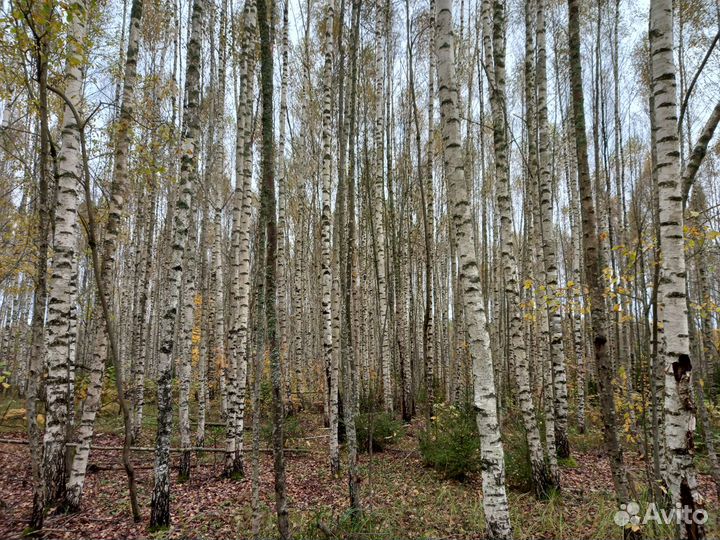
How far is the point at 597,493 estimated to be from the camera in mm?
5660

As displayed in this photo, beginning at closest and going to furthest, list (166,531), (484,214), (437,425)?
(166,531) → (437,425) → (484,214)

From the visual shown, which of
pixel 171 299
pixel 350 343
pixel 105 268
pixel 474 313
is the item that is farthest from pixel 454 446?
pixel 105 268

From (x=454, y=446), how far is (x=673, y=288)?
192 inches

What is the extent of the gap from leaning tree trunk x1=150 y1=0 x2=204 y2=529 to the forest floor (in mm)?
410

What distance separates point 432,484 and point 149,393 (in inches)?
531

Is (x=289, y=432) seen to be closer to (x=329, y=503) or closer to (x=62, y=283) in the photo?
(x=329, y=503)

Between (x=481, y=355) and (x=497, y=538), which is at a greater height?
(x=481, y=355)

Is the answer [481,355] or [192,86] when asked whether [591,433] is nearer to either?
[481,355]

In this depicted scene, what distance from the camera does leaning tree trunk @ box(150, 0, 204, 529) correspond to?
4562 mm

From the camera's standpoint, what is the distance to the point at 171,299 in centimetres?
482

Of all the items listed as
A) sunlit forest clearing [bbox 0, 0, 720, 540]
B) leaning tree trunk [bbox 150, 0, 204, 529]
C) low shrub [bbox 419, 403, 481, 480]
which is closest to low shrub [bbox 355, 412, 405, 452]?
sunlit forest clearing [bbox 0, 0, 720, 540]

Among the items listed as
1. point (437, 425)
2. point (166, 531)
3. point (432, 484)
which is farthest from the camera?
point (437, 425)

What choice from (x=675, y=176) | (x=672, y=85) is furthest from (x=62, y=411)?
(x=672, y=85)

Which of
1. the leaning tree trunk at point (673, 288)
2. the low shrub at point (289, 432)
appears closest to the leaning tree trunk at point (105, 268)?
the low shrub at point (289, 432)
